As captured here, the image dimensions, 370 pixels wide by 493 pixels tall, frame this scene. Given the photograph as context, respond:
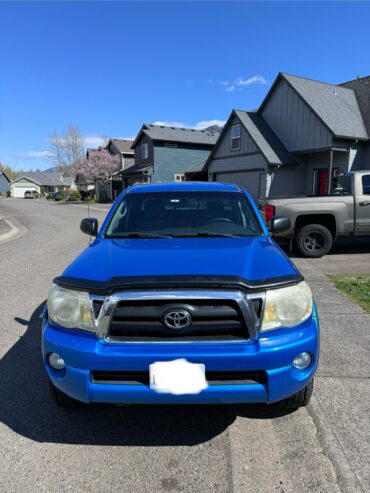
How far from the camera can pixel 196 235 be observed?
3273mm

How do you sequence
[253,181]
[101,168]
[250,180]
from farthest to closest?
[101,168]
[250,180]
[253,181]

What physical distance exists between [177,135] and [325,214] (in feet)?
85.4

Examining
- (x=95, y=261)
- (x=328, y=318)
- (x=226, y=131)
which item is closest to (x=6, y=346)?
(x=95, y=261)

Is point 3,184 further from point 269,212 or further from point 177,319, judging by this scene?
point 177,319

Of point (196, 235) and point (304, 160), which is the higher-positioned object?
point (304, 160)

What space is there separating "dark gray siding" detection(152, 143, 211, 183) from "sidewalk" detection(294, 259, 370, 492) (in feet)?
89.7

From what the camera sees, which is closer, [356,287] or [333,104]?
[356,287]

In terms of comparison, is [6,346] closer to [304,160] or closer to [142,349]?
[142,349]

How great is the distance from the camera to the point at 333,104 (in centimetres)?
1794

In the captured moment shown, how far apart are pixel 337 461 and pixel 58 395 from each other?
1.89m

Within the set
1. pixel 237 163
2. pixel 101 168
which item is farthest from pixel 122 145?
pixel 237 163

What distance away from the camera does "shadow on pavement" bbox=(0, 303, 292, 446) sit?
2438 millimetres

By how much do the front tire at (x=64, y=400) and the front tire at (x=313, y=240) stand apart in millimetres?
6663

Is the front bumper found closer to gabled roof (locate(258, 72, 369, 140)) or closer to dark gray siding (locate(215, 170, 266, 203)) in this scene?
gabled roof (locate(258, 72, 369, 140))
